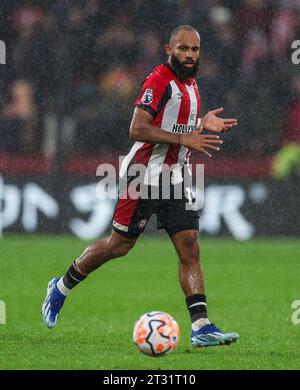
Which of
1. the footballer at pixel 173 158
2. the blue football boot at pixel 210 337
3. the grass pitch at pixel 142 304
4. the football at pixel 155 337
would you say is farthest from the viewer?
the footballer at pixel 173 158

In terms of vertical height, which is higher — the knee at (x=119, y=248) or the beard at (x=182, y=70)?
the beard at (x=182, y=70)

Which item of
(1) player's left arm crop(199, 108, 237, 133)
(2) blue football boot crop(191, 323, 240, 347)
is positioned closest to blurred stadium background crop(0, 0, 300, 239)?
(1) player's left arm crop(199, 108, 237, 133)

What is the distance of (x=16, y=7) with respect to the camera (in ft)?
52.4

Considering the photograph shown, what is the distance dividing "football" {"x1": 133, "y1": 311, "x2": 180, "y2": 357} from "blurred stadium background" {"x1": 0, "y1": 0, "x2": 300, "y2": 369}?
15.8 feet

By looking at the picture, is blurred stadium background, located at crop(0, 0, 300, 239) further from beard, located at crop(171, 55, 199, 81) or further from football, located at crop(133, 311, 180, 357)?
football, located at crop(133, 311, 180, 357)

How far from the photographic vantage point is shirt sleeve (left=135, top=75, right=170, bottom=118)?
298 inches

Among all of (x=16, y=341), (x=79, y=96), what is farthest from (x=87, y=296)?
(x=79, y=96)

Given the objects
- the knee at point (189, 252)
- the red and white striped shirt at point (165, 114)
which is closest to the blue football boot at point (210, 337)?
the knee at point (189, 252)

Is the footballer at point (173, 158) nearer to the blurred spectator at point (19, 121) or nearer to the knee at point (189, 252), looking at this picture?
the knee at point (189, 252)

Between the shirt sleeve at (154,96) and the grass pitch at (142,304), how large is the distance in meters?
1.58

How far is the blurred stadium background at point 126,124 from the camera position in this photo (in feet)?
45.2

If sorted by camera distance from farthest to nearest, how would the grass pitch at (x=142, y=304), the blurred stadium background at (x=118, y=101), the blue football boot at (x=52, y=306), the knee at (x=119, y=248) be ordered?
the blurred stadium background at (x=118, y=101) < the blue football boot at (x=52, y=306) < the knee at (x=119, y=248) < the grass pitch at (x=142, y=304)
